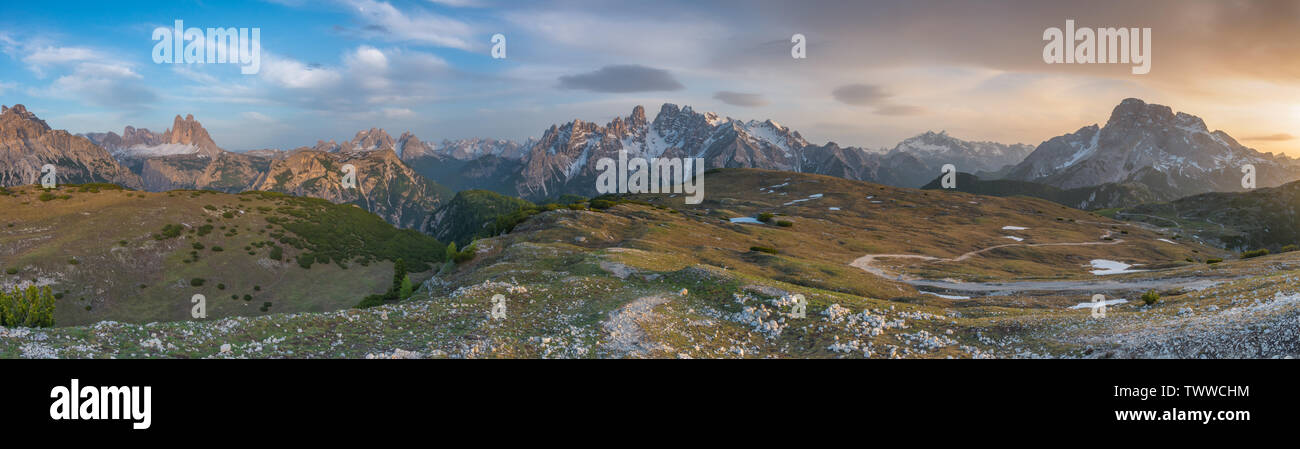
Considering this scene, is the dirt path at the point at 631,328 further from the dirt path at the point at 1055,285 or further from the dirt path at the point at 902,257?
the dirt path at the point at 902,257

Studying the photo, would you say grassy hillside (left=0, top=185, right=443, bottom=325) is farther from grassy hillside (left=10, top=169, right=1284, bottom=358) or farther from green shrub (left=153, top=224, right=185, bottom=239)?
grassy hillside (left=10, top=169, right=1284, bottom=358)

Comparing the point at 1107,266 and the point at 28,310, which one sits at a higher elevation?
the point at 28,310

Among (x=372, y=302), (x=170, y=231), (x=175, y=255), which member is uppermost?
(x=170, y=231)

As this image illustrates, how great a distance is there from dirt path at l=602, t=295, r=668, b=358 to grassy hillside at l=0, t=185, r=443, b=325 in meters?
60.0

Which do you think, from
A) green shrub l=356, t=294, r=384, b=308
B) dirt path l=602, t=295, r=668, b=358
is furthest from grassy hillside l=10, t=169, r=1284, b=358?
green shrub l=356, t=294, r=384, b=308

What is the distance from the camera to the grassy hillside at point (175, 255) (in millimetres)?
66375

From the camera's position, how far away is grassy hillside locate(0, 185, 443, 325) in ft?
218

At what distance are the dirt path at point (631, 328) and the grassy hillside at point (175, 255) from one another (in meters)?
60.0

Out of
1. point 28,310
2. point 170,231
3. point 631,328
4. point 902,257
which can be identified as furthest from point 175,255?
point 902,257

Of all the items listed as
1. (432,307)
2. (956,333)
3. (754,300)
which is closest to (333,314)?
(432,307)

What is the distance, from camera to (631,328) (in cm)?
2527

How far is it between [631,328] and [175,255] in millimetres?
88226

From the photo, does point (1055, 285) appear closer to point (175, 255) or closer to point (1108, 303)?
point (1108, 303)

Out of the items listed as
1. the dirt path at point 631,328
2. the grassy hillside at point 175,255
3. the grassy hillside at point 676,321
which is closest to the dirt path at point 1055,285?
the grassy hillside at point 676,321
